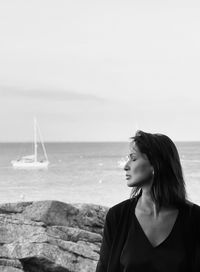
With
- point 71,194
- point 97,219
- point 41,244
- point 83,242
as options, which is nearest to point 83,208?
point 97,219

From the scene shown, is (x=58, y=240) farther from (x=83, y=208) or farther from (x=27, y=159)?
(x=27, y=159)

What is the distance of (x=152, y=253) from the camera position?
9.23 feet

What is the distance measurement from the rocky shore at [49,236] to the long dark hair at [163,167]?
4.46 m

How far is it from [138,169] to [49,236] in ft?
16.1

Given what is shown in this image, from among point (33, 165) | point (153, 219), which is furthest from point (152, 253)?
point (33, 165)

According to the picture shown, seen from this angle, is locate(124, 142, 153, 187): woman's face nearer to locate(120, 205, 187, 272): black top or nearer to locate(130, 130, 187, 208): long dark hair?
locate(130, 130, 187, 208): long dark hair

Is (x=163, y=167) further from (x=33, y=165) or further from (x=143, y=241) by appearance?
(x=33, y=165)

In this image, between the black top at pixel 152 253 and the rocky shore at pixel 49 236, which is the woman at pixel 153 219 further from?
the rocky shore at pixel 49 236

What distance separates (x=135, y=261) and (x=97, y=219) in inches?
234

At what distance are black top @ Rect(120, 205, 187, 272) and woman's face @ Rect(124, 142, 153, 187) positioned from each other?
23cm

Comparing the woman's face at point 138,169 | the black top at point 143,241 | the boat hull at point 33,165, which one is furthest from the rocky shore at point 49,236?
the boat hull at point 33,165

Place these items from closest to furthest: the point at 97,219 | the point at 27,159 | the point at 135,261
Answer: the point at 135,261 < the point at 97,219 < the point at 27,159

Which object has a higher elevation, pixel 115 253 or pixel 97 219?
pixel 115 253

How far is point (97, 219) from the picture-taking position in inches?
342
